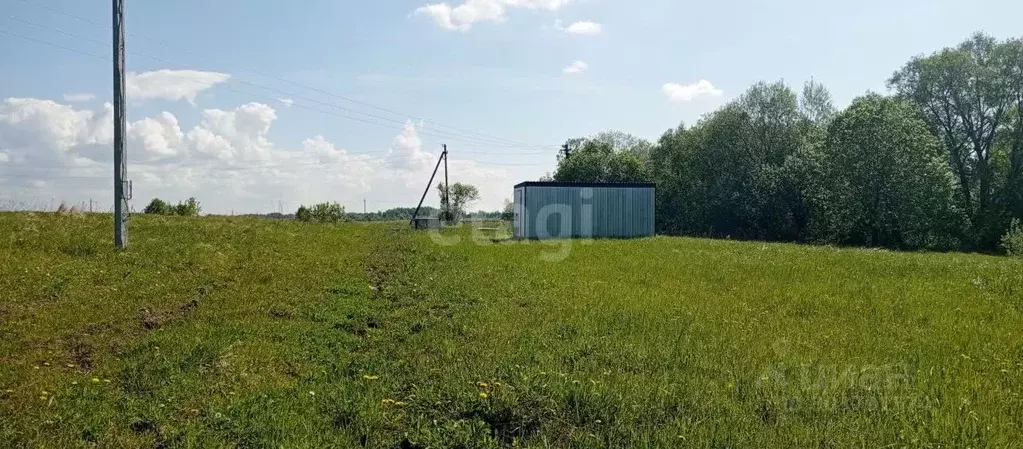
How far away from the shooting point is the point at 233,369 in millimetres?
6051

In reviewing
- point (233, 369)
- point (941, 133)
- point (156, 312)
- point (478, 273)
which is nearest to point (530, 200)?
point (478, 273)

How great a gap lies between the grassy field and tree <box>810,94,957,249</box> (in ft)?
93.7

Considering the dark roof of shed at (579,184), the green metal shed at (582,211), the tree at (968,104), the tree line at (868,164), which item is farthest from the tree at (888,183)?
the green metal shed at (582,211)

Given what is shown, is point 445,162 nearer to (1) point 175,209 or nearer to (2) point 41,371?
(1) point 175,209

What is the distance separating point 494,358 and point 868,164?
40.4 m

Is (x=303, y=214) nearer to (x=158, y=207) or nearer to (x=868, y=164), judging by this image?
(x=158, y=207)

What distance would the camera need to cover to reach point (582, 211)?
32469 millimetres

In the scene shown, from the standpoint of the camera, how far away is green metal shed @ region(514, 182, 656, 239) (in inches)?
1262

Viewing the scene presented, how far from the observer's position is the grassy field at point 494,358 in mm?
4531

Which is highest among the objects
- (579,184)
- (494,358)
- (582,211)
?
(579,184)

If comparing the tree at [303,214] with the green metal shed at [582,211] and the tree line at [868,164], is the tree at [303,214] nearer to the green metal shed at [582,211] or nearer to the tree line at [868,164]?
the green metal shed at [582,211]

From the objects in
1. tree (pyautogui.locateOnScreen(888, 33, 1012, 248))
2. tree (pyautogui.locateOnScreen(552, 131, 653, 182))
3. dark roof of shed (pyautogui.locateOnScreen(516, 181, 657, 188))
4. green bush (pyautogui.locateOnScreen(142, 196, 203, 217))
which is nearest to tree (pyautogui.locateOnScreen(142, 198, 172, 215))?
green bush (pyautogui.locateOnScreen(142, 196, 203, 217))

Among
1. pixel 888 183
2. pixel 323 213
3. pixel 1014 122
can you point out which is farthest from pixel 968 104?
pixel 323 213

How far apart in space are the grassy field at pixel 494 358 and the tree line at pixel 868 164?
28.9 m
